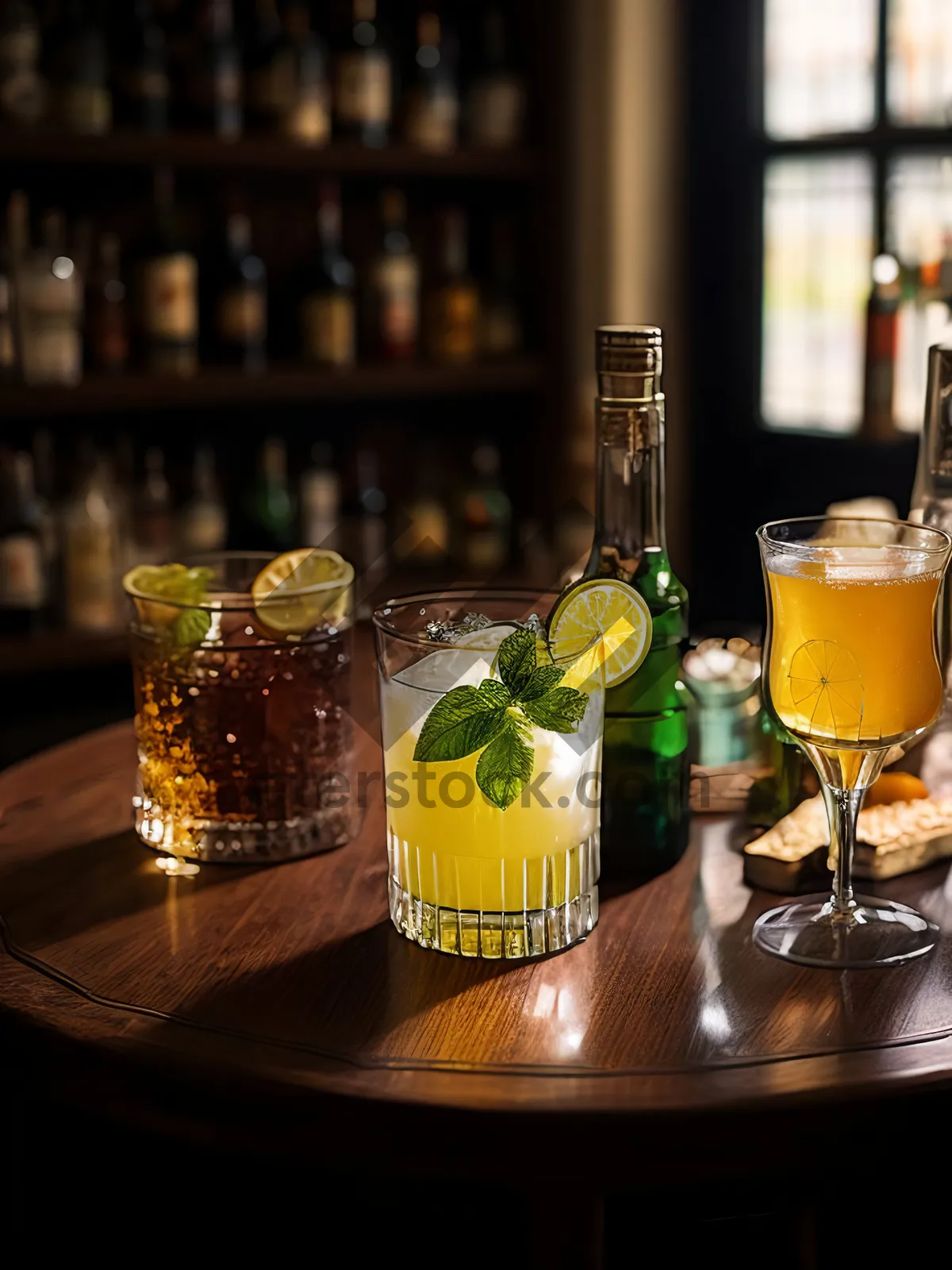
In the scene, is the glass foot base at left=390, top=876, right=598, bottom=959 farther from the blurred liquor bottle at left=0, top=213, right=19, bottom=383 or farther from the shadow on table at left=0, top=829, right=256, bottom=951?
the blurred liquor bottle at left=0, top=213, right=19, bottom=383

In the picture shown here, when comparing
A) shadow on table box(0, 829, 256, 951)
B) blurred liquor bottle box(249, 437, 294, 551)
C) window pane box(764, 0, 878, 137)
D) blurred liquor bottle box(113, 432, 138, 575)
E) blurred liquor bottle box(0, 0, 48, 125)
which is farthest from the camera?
blurred liquor bottle box(249, 437, 294, 551)

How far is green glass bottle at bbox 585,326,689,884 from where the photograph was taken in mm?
961

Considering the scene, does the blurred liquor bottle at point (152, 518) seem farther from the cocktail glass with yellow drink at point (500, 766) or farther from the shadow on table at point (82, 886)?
the cocktail glass with yellow drink at point (500, 766)

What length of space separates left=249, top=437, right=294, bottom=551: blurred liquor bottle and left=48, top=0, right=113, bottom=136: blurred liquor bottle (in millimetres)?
Result: 667

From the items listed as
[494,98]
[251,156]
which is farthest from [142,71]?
[494,98]

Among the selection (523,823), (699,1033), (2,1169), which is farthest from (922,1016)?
(2,1169)

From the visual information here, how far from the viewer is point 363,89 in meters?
2.80

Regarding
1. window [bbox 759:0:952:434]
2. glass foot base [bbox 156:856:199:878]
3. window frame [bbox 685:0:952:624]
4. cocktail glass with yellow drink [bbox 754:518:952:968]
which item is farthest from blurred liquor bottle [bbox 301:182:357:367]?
cocktail glass with yellow drink [bbox 754:518:952:968]

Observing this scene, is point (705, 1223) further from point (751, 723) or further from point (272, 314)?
point (272, 314)

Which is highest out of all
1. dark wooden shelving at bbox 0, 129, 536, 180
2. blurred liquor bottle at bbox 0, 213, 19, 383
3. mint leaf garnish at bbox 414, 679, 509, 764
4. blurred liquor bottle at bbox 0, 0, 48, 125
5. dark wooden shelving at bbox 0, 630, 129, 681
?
blurred liquor bottle at bbox 0, 0, 48, 125

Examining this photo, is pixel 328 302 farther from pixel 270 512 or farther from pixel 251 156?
pixel 270 512

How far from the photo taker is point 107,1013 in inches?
32.1

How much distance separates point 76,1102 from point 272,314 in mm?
2366

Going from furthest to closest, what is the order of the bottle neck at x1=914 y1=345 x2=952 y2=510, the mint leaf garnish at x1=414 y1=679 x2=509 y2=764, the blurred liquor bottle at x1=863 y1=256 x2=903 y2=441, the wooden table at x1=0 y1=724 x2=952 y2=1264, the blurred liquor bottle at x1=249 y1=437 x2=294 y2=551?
the blurred liquor bottle at x1=249 y1=437 x2=294 y2=551
the blurred liquor bottle at x1=863 y1=256 x2=903 y2=441
the bottle neck at x1=914 y1=345 x2=952 y2=510
the mint leaf garnish at x1=414 y1=679 x2=509 y2=764
the wooden table at x1=0 y1=724 x2=952 y2=1264
